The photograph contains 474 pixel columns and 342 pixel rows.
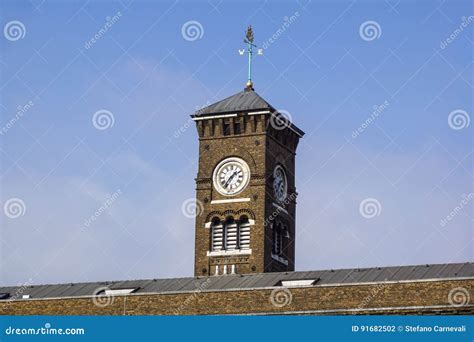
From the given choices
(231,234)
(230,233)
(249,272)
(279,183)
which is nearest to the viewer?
(249,272)

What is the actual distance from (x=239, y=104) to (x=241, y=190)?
16.8ft

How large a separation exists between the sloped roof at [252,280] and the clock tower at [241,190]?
6.68 metres

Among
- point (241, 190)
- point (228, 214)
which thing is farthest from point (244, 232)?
point (241, 190)

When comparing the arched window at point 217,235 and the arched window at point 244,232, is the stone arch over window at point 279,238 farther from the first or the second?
the arched window at point 217,235

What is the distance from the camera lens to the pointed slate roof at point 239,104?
6825 centimetres

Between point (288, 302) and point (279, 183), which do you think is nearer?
point (288, 302)

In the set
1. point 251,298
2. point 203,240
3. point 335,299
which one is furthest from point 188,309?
point 203,240

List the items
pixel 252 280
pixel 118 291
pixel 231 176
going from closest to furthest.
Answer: pixel 252 280
pixel 118 291
pixel 231 176

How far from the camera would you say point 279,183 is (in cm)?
7006

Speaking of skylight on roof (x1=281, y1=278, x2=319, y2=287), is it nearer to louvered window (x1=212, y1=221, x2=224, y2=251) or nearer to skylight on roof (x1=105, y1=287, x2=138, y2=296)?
skylight on roof (x1=105, y1=287, x2=138, y2=296)

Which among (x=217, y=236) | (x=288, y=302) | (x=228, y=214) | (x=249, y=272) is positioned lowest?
(x=288, y=302)

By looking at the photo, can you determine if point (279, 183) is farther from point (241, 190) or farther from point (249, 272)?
point (249, 272)

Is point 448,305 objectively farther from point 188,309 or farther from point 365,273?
point 188,309

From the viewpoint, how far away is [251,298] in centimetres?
5516
